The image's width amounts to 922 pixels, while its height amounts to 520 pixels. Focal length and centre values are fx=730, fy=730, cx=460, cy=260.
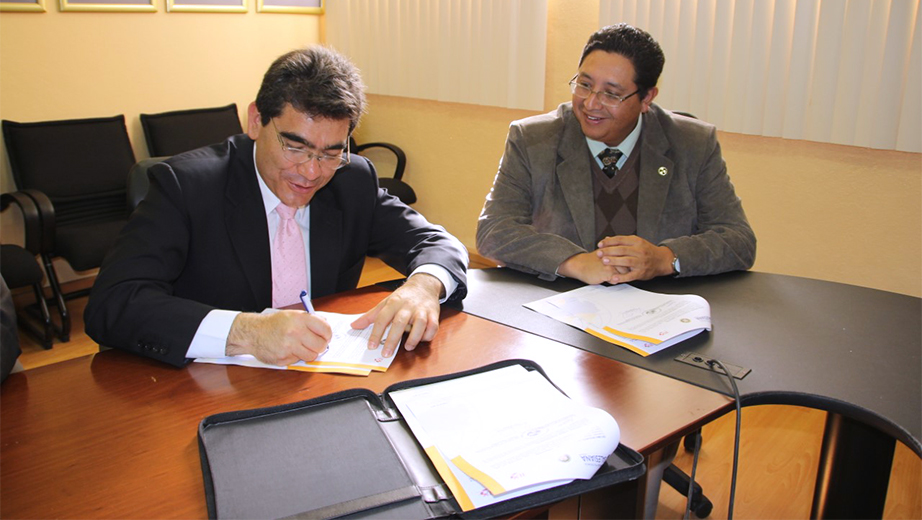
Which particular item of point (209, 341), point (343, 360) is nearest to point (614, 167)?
point (343, 360)

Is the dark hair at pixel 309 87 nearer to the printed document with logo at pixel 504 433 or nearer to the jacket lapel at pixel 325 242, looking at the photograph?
the jacket lapel at pixel 325 242

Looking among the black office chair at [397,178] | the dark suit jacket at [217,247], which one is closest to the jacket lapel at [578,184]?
the dark suit jacket at [217,247]

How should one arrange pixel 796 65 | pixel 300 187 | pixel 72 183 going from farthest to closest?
pixel 72 183, pixel 796 65, pixel 300 187

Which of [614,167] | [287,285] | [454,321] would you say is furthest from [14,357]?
[614,167]

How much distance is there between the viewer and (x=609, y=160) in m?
2.45

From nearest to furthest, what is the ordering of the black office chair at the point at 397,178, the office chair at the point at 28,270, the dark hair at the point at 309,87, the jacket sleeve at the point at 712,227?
the dark hair at the point at 309,87, the jacket sleeve at the point at 712,227, the office chair at the point at 28,270, the black office chair at the point at 397,178

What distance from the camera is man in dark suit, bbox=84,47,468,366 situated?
57.8 inches

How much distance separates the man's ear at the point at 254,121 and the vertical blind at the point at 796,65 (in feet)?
7.50

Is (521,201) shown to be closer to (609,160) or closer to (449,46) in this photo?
(609,160)

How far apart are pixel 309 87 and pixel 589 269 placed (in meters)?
0.85

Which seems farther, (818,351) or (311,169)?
(311,169)

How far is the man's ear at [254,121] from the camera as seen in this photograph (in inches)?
70.5

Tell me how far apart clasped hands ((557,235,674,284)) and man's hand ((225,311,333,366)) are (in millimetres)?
764

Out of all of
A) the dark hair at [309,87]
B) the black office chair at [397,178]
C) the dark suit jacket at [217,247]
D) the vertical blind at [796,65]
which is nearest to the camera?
the dark suit jacket at [217,247]
